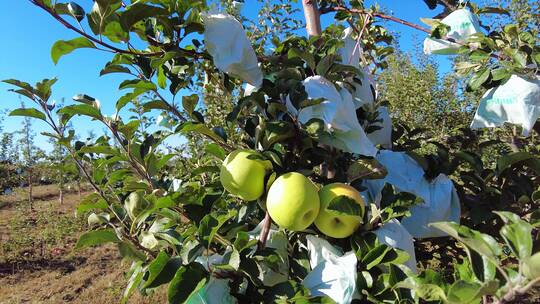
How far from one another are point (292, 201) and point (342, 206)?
0.10m

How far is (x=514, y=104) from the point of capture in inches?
43.4

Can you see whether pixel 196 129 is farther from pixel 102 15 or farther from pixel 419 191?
pixel 419 191

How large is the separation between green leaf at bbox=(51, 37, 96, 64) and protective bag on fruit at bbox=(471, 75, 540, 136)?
1.12 m

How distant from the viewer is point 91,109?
3.21 feet

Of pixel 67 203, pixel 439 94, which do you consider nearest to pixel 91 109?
pixel 439 94

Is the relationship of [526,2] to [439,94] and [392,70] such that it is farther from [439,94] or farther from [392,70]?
[392,70]

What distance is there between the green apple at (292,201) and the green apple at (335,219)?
0.10 ft

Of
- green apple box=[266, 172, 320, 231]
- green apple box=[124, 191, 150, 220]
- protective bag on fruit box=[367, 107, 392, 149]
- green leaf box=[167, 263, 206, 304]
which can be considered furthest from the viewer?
protective bag on fruit box=[367, 107, 392, 149]

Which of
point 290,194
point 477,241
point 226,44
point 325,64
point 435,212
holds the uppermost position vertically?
point 226,44

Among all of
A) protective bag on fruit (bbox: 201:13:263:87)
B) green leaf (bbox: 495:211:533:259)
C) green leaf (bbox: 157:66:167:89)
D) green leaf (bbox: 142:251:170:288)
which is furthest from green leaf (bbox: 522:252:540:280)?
green leaf (bbox: 157:66:167:89)

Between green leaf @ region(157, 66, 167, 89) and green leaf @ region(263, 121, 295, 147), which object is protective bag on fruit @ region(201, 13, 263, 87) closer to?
green leaf @ region(263, 121, 295, 147)

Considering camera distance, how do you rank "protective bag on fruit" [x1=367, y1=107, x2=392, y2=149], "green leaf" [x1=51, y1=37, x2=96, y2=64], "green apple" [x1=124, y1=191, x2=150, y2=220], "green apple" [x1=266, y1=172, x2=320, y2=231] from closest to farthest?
"green apple" [x1=266, y1=172, x2=320, y2=231] < "green leaf" [x1=51, y1=37, x2=96, y2=64] < "green apple" [x1=124, y1=191, x2=150, y2=220] < "protective bag on fruit" [x1=367, y1=107, x2=392, y2=149]

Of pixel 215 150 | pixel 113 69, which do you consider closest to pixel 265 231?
pixel 215 150

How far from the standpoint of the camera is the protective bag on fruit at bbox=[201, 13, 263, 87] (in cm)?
97
